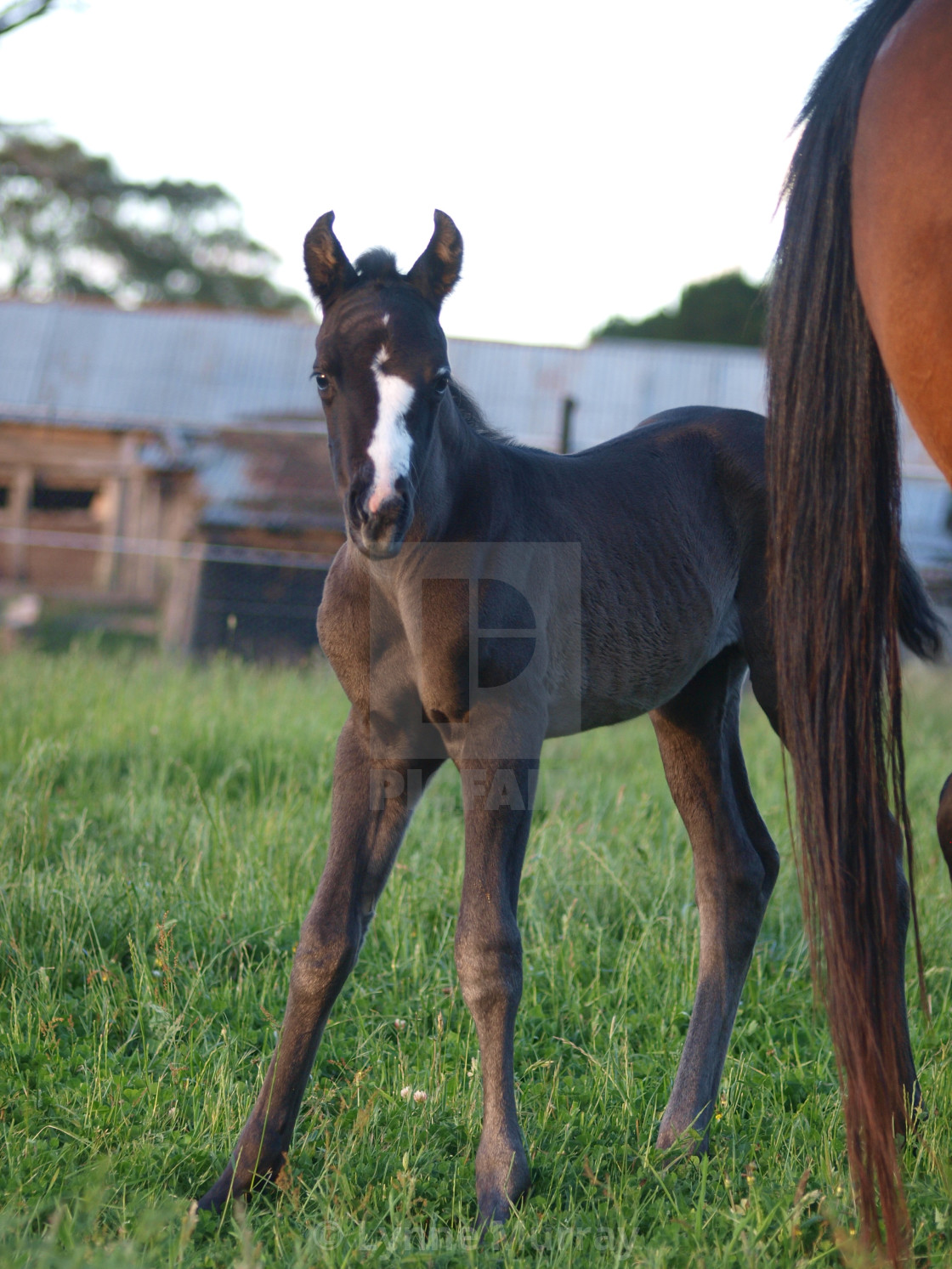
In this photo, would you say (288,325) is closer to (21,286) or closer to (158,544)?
(158,544)

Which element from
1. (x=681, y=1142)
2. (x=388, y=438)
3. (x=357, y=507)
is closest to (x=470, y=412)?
(x=388, y=438)

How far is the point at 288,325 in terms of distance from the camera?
18.1m

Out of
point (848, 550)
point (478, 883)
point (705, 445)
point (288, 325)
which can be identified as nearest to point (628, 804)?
point (705, 445)

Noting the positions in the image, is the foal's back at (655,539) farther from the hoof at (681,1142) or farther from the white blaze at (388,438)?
the hoof at (681,1142)

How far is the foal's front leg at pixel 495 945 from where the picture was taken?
2166mm

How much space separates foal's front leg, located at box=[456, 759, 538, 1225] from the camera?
2166 millimetres

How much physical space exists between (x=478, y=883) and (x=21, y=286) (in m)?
47.5

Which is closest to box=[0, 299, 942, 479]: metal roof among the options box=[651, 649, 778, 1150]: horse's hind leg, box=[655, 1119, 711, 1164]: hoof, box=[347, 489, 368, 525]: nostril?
box=[651, 649, 778, 1150]: horse's hind leg

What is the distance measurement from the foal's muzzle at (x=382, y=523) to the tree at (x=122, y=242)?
44.8m

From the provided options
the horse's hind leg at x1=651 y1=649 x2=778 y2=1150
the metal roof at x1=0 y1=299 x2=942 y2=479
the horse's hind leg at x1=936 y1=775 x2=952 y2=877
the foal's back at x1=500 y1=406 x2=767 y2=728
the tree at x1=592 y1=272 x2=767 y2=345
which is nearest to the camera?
the horse's hind leg at x1=936 y1=775 x2=952 y2=877

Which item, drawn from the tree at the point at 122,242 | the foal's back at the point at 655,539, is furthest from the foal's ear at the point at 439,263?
the tree at the point at 122,242

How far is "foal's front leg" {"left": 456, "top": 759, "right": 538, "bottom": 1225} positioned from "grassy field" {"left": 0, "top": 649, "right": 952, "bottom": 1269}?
0.12 metres

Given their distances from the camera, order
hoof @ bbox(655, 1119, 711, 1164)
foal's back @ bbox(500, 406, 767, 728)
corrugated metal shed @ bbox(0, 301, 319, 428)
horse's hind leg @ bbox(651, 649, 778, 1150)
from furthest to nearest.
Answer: corrugated metal shed @ bbox(0, 301, 319, 428) → horse's hind leg @ bbox(651, 649, 778, 1150) → foal's back @ bbox(500, 406, 767, 728) → hoof @ bbox(655, 1119, 711, 1164)

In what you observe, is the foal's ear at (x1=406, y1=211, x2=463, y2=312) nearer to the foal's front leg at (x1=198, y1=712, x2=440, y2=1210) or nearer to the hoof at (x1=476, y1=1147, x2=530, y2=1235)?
the foal's front leg at (x1=198, y1=712, x2=440, y2=1210)
